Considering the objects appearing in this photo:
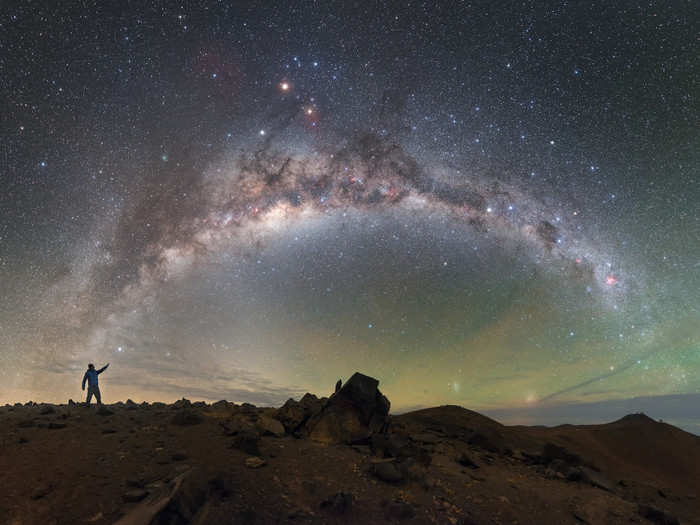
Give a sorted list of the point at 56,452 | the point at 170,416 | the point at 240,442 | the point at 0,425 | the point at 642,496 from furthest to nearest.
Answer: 1. the point at 642,496
2. the point at 170,416
3. the point at 0,425
4. the point at 240,442
5. the point at 56,452

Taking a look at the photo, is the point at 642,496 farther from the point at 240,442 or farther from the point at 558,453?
the point at 240,442

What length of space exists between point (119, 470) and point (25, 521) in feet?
5.38

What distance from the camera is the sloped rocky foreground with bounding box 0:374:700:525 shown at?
696 centimetres

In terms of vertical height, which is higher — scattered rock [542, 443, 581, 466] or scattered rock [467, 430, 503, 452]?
scattered rock [467, 430, 503, 452]

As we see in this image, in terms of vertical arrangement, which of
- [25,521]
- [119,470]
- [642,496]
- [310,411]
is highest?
[310,411]

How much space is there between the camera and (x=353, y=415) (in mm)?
11703

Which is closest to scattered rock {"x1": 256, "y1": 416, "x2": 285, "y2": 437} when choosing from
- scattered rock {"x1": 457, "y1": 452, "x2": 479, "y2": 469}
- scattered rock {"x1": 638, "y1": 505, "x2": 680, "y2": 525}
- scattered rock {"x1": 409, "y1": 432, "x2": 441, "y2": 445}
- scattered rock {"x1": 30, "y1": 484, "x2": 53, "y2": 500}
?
scattered rock {"x1": 30, "y1": 484, "x2": 53, "y2": 500}

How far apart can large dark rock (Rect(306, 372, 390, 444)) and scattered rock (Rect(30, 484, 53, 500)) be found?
240 inches

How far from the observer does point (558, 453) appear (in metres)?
14.2

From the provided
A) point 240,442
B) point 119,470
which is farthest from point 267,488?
point 119,470

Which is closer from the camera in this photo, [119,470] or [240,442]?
[119,470]

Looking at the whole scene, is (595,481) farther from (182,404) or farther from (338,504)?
(182,404)

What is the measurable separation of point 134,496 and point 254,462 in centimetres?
244

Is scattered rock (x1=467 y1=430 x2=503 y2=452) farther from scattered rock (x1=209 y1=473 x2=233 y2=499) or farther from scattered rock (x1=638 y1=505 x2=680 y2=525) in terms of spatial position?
scattered rock (x1=209 y1=473 x2=233 y2=499)
